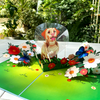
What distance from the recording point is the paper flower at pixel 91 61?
0.73 m

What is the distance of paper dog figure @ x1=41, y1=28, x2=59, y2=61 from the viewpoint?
812mm

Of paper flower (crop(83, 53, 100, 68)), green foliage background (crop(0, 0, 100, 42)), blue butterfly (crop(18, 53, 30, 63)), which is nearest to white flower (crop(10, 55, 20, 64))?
blue butterfly (crop(18, 53, 30, 63))

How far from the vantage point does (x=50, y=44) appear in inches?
33.0

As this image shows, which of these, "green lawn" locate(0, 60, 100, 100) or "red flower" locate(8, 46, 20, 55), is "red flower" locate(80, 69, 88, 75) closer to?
"green lawn" locate(0, 60, 100, 100)

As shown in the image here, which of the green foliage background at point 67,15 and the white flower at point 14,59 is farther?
the green foliage background at point 67,15

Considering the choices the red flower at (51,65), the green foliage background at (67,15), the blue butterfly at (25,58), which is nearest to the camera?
the red flower at (51,65)

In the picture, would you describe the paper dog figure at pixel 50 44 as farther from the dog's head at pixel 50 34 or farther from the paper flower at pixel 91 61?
the paper flower at pixel 91 61

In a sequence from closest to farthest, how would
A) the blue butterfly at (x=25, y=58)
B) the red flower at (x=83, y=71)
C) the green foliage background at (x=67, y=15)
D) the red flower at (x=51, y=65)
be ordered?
1. the red flower at (x=83, y=71)
2. the red flower at (x=51, y=65)
3. the blue butterfly at (x=25, y=58)
4. the green foliage background at (x=67, y=15)

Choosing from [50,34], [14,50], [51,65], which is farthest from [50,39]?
[14,50]

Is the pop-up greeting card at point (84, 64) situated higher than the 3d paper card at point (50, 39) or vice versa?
the 3d paper card at point (50, 39)

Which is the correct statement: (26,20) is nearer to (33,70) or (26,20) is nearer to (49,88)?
(33,70)

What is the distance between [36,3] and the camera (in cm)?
307

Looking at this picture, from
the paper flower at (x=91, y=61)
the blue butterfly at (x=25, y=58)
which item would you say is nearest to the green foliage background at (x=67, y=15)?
the blue butterfly at (x=25, y=58)

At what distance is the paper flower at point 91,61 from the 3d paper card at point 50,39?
20 cm
